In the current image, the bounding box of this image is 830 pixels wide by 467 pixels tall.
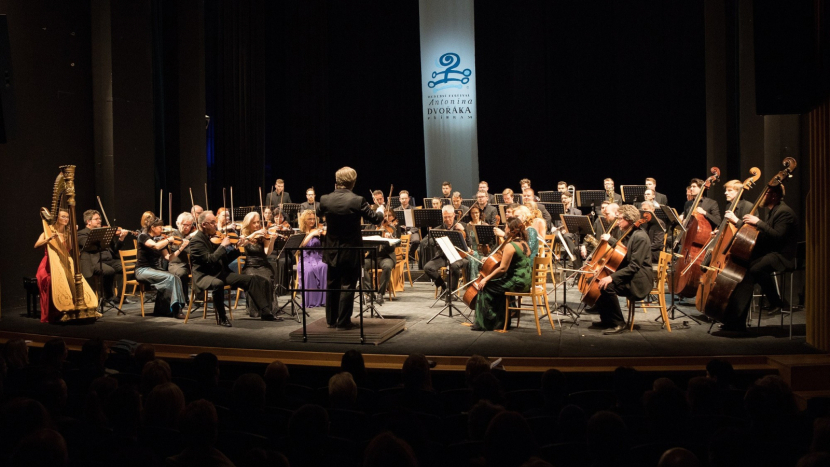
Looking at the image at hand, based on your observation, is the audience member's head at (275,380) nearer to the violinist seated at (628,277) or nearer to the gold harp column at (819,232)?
the violinist seated at (628,277)

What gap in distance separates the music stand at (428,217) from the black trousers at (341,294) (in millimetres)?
2713

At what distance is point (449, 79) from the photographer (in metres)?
11.9

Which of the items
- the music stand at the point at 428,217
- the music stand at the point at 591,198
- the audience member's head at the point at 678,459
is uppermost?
the music stand at the point at 591,198

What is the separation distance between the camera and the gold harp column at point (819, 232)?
16.9ft

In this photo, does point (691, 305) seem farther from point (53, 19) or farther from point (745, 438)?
point (53, 19)

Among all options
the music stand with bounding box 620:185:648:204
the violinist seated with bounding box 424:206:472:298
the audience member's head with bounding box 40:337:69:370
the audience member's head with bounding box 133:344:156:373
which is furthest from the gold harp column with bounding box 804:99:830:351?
the audience member's head with bounding box 40:337:69:370

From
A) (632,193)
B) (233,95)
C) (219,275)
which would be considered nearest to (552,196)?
(632,193)

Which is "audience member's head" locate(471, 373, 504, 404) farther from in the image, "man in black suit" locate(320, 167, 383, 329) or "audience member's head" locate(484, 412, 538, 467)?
"man in black suit" locate(320, 167, 383, 329)

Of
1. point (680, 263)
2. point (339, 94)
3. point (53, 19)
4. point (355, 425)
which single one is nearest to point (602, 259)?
point (680, 263)

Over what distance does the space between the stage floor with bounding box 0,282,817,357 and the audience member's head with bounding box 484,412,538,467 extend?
3041 millimetres

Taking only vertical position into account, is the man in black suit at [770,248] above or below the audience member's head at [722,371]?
above

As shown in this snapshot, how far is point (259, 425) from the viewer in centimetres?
320

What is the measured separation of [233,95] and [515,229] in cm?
808

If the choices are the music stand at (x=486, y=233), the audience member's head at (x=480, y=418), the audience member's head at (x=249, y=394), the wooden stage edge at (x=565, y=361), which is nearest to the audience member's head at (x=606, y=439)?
the audience member's head at (x=480, y=418)
